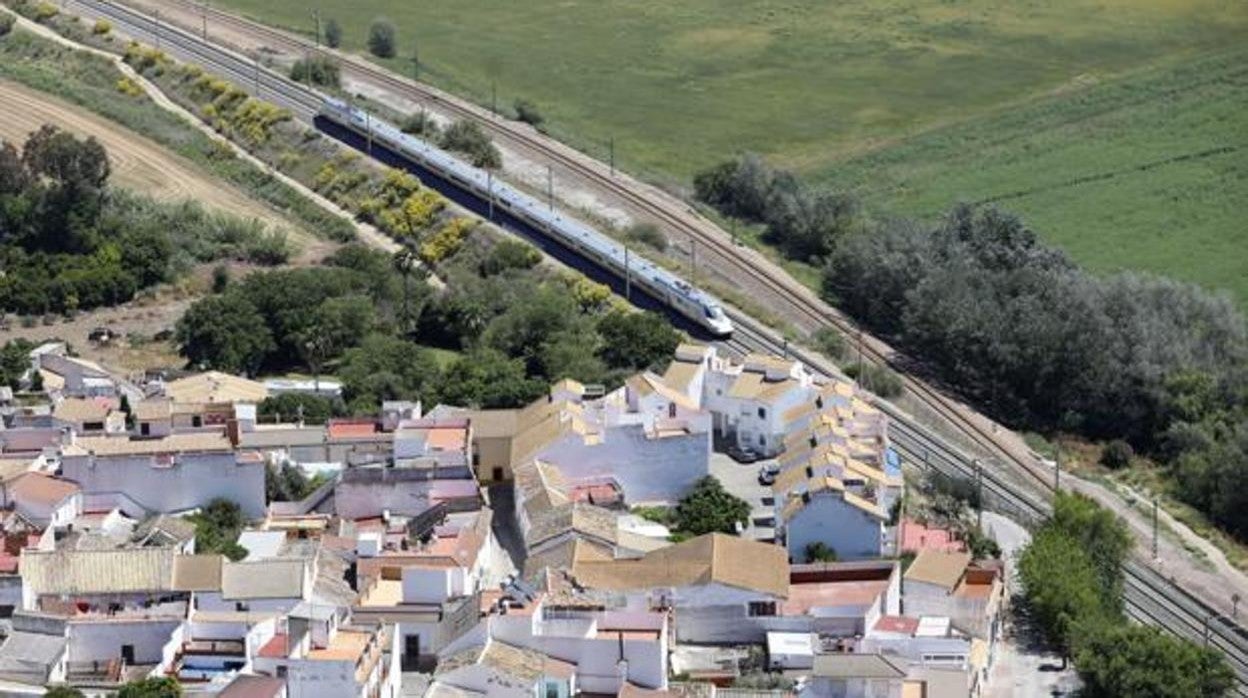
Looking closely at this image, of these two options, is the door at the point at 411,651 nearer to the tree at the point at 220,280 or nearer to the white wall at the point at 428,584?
the white wall at the point at 428,584

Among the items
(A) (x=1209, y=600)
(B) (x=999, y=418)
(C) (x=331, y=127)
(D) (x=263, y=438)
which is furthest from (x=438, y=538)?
(C) (x=331, y=127)

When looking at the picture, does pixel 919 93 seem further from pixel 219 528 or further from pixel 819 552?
pixel 219 528

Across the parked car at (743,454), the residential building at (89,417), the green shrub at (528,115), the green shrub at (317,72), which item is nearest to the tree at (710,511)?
the parked car at (743,454)

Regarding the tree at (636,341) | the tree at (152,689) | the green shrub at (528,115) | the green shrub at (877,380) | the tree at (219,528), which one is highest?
the tree at (152,689)

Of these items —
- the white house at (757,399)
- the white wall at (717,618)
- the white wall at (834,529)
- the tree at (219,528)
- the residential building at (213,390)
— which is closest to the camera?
the white wall at (717,618)

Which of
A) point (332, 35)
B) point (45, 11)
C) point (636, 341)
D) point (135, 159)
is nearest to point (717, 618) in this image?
point (636, 341)

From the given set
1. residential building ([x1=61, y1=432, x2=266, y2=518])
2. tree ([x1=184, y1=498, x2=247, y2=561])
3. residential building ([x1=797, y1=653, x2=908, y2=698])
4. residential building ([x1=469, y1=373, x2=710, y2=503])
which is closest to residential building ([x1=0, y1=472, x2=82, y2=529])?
residential building ([x1=61, y1=432, x2=266, y2=518])
